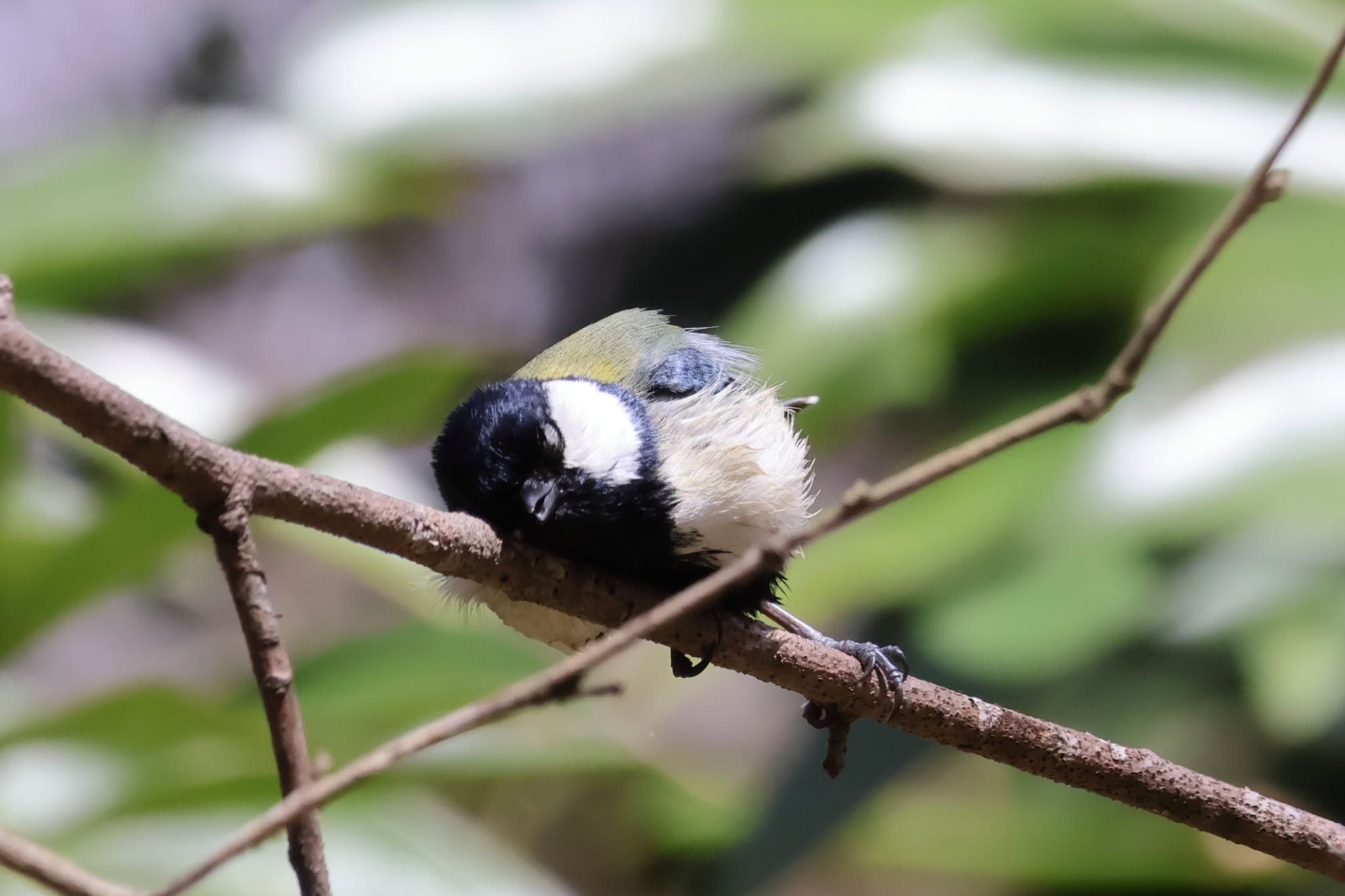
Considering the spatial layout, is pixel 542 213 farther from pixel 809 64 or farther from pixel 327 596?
pixel 809 64

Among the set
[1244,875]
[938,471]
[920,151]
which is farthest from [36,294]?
[1244,875]

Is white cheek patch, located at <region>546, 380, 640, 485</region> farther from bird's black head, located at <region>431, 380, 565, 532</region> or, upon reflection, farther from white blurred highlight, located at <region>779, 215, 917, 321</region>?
white blurred highlight, located at <region>779, 215, 917, 321</region>

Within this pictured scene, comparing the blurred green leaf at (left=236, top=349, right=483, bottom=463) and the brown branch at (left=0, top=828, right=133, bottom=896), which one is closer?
the brown branch at (left=0, top=828, right=133, bottom=896)

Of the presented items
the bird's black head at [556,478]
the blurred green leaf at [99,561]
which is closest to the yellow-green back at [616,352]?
the bird's black head at [556,478]

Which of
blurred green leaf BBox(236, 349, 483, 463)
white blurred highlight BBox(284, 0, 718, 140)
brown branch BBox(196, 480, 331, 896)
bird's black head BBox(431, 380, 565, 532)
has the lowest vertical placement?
brown branch BBox(196, 480, 331, 896)

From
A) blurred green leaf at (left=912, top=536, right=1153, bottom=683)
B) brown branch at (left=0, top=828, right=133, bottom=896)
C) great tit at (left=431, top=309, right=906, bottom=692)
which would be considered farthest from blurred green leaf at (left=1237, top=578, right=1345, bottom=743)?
brown branch at (left=0, top=828, right=133, bottom=896)

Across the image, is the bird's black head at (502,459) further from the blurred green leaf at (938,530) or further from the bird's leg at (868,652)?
the blurred green leaf at (938,530)

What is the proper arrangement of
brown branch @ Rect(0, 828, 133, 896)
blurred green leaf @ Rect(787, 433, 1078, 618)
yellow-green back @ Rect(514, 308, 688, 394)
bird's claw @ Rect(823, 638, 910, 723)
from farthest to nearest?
blurred green leaf @ Rect(787, 433, 1078, 618), yellow-green back @ Rect(514, 308, 688, 394), bird's claw @ Rect(823, 638, 910, 723), brown branch @ Rect(0, 828, 133, 896)
